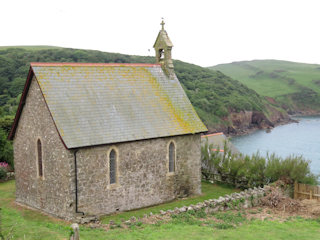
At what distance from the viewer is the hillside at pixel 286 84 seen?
133875 millimetres

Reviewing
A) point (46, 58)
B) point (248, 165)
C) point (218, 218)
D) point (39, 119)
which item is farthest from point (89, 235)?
point (46, 58)

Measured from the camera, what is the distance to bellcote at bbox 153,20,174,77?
89.4ft

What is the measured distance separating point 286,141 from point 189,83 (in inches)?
1407

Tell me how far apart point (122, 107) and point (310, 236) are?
43.7 ft

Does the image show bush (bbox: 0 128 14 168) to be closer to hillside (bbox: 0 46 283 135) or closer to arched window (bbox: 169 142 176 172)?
arched window (bbox: 169 142 176 172)

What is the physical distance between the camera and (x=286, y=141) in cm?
7738

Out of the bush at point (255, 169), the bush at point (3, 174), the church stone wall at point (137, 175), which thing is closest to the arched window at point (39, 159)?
the church stone wall at point (137, 175)

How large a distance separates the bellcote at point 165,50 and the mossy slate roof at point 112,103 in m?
0.52

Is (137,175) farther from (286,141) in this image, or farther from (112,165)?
(286,141)

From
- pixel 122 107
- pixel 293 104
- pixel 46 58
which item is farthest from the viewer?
pixel 293 104

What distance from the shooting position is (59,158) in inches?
794

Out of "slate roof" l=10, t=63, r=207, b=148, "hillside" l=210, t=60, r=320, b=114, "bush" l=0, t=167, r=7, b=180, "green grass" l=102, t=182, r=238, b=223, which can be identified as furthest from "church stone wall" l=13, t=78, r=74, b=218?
"hillside" l=210, t=60, r=320, b=114

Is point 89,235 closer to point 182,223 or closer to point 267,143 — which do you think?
point 182,223

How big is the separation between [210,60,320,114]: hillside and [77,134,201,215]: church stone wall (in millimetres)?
111846
